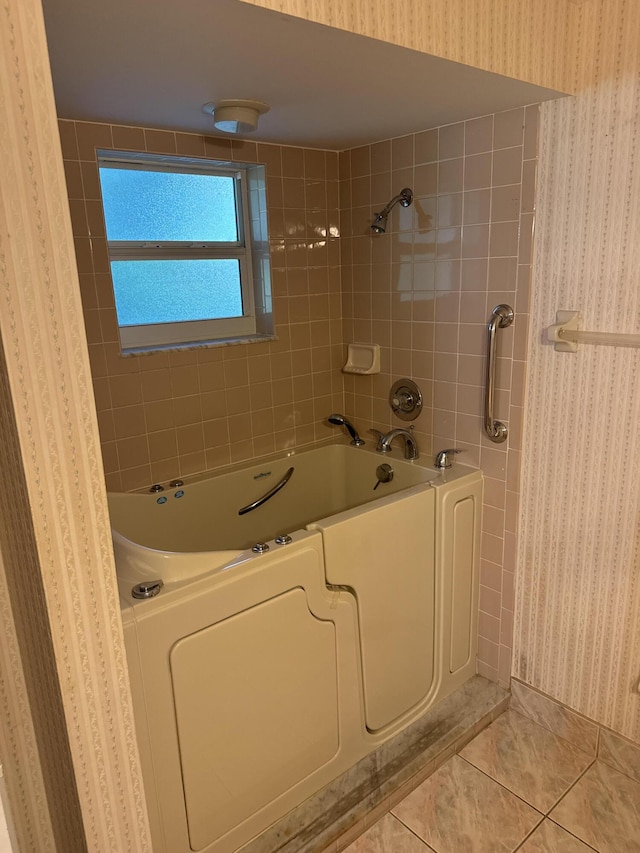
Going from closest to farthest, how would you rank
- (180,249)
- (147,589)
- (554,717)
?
(147,589) → (554,717) → (180,249)

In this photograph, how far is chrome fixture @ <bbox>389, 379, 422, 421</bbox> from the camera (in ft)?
7.73

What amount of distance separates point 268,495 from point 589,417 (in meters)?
1.25

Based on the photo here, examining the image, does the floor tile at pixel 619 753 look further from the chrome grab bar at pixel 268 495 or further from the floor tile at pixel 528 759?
the chrome grab bar at pixel 268 495

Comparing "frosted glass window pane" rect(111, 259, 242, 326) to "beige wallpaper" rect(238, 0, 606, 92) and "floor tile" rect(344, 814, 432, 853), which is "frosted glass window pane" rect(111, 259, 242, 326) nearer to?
"beige wallpaper" rect(238, 0, 606, 92)

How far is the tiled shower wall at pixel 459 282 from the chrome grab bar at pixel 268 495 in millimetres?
476

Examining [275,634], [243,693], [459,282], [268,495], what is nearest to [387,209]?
[459,282]

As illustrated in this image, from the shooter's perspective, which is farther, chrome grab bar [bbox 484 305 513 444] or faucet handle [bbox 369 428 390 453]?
faucet handle [bbox 369 428 390 453]

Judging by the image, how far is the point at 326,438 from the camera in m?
2.72

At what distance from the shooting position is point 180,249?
2303 millimetres

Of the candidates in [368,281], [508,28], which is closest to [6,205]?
[508,28]

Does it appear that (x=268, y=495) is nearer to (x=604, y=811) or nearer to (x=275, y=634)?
(x=275, y=634)

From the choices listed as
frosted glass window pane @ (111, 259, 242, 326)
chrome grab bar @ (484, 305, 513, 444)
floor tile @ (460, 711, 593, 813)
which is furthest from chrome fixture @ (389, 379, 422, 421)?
floor tile @ (460, 711, 593, 813)

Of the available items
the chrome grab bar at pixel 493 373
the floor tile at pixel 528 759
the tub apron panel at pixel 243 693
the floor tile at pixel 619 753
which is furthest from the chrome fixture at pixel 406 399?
the floor tile at pixel 619 753

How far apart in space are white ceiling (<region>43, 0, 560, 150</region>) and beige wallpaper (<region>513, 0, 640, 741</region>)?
22cm
